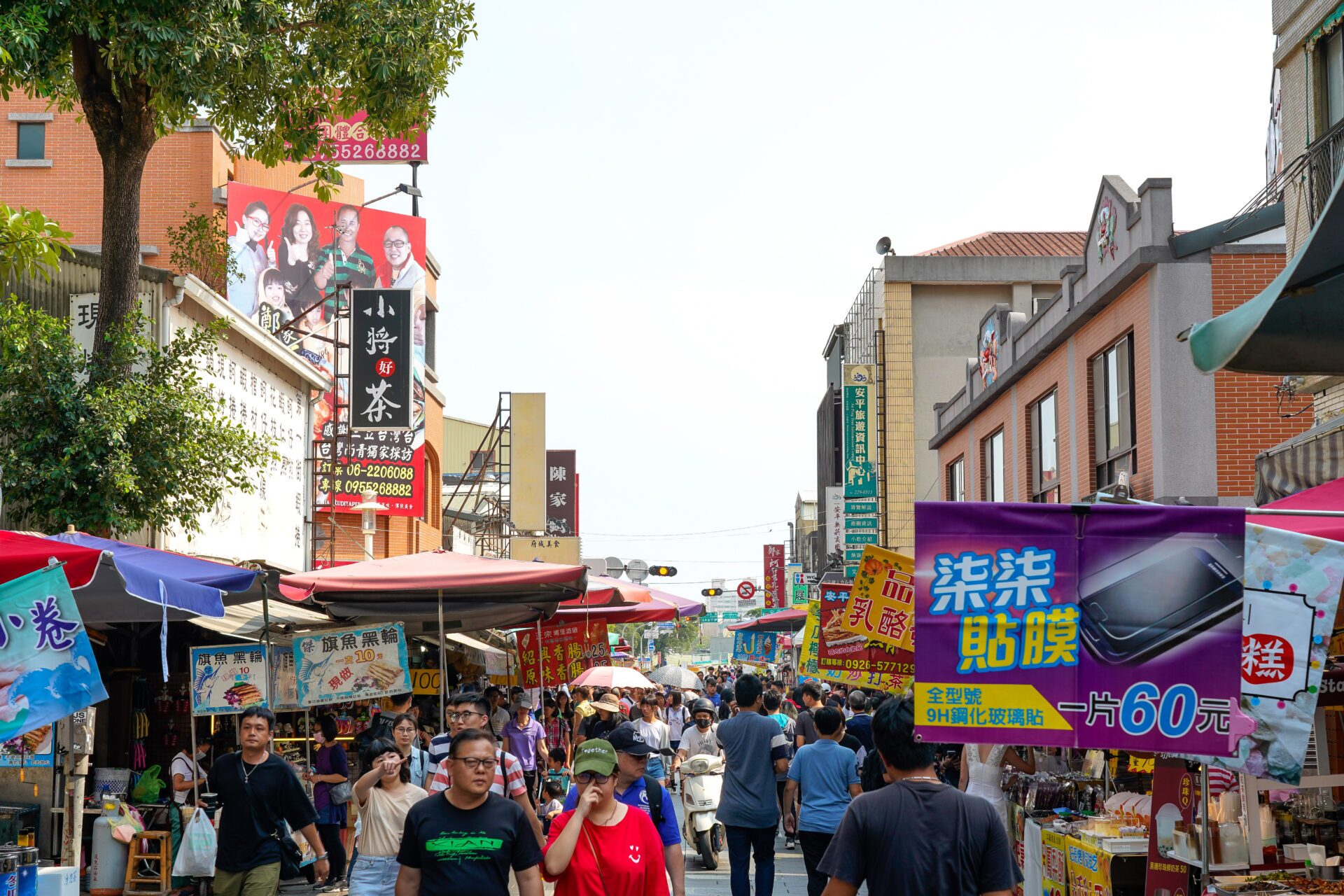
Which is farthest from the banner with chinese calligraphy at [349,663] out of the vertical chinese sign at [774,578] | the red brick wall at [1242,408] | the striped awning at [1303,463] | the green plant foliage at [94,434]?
the vertical chinese sign at [774,578]

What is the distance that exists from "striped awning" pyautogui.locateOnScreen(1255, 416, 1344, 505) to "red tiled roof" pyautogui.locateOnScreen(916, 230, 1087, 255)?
29.3 meters

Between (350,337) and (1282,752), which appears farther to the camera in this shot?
(350,337)

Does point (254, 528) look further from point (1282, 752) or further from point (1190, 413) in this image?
point (1282, 752)

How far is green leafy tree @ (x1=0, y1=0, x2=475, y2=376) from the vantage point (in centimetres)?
1259

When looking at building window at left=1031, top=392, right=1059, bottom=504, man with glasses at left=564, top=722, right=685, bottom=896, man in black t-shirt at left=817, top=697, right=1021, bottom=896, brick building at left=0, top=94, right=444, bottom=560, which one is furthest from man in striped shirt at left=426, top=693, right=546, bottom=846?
brick building at left=0, top=94, right=444, bottom=560

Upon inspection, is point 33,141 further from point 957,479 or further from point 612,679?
point 957,479

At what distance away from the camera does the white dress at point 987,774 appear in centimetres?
1048

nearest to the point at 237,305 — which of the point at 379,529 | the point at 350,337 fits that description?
the point at 350,337

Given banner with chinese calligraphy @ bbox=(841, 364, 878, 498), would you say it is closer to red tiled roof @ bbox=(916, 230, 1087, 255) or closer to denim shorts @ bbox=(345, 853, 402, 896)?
red tiled roof @ bbox=(916, 230, 1087, 255)

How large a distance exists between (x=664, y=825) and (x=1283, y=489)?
24.6ft

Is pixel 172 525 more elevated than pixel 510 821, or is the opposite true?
pixel 172 525

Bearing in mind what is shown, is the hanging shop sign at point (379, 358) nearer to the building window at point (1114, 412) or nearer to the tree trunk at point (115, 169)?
the tree trunk at point (115, 169)

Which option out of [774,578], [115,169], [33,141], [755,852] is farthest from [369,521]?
[774,578]

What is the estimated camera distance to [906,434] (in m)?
39.8
